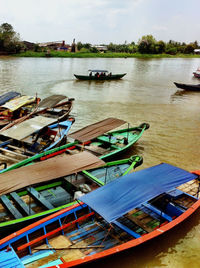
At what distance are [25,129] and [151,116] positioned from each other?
11.9 m

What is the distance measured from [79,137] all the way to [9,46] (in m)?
62.5

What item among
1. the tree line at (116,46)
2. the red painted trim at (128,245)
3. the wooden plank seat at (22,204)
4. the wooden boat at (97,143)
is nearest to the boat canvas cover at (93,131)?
the wooden boat at (97,143)

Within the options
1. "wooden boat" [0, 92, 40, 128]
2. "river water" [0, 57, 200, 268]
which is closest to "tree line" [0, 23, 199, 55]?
"river water" [0, 57, 200, 268]

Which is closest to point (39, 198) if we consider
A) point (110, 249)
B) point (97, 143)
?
point (110, 249)

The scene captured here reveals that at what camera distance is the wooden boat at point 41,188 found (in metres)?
6.15

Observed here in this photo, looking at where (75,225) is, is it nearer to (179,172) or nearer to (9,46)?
(179,172)

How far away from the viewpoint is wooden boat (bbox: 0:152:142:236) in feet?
20.2

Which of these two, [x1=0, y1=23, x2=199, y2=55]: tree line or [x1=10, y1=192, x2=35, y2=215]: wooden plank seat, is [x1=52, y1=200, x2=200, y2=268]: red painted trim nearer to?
[x1=10, y1=192, x2=35, y2=215]: wooden plank seat

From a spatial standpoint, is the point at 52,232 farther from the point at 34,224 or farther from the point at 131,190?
the point at 131,190

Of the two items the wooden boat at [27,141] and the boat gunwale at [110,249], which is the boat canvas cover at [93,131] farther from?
the boat gunwale at [110,249]

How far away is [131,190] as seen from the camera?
602cm

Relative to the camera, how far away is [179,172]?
23.1ft

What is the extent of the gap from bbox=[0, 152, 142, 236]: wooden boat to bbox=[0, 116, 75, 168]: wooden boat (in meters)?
2.47

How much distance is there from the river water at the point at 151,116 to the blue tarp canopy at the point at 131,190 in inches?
→ 70.4
